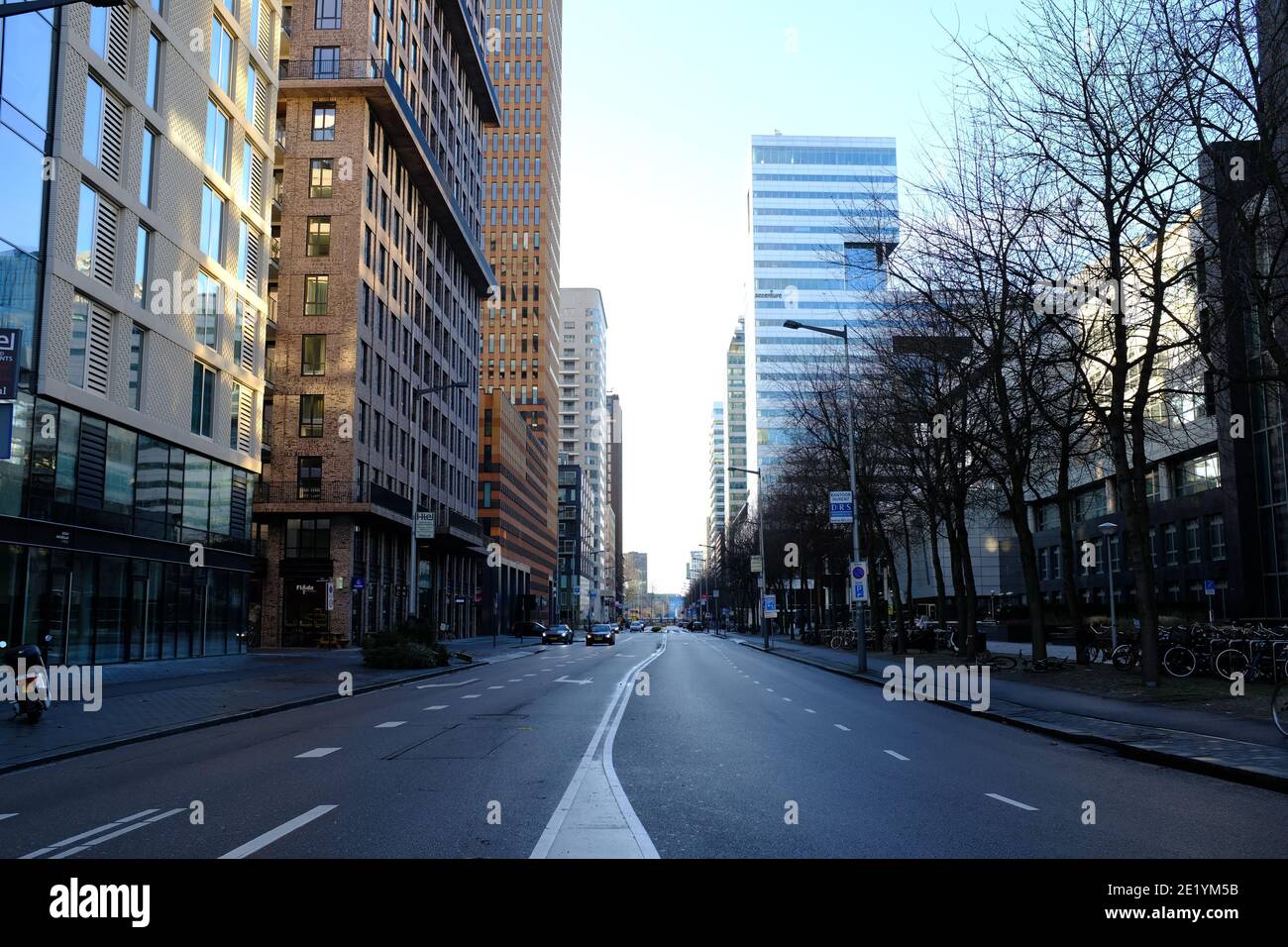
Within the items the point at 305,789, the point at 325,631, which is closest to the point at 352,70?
the point at 325,631

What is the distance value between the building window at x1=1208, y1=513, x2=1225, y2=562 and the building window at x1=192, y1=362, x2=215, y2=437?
45.5 meters

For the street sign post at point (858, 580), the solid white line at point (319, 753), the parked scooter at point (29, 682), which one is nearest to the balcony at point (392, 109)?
the street sign post at point (858, 580)

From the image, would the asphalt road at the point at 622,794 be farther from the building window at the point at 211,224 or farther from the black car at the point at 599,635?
the black car at the point at 599,635

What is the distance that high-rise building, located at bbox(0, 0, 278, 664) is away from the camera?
2319cm

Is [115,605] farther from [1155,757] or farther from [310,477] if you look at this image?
[1155,757]

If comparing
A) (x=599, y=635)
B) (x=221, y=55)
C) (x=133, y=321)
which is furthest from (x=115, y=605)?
(x=599, y=635)

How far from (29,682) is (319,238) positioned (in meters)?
42.0

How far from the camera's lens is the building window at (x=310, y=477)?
5128 cm

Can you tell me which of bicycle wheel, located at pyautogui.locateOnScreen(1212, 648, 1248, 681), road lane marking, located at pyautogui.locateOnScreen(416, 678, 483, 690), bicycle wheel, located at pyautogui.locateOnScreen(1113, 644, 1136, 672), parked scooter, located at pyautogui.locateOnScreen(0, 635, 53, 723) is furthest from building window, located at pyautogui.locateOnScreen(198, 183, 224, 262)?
bicycle wheel, located at pyautogui.locateOnScreen(1212, 648, 1248, 681)

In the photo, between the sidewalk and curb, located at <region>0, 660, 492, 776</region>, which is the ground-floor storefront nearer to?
the sidewalk

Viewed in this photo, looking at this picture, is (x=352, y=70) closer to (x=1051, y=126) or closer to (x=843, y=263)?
(x=843, y=263)

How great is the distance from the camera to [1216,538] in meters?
49.6
